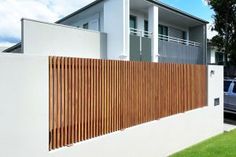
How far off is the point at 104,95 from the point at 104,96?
23 mm

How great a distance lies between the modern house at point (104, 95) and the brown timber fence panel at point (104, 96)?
20mm

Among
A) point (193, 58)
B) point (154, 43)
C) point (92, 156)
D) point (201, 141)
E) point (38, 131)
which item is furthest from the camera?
point (193, 58)

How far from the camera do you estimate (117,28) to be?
13.3m

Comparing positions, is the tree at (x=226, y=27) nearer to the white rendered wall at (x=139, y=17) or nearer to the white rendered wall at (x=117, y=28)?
the white rendered wall at (x=139, y=17)

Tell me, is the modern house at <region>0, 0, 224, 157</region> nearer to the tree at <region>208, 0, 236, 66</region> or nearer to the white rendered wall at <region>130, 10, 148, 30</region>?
the white rendered wall at <region>130, 10, 148, 30</region>

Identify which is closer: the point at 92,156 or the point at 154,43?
the point at 92,156

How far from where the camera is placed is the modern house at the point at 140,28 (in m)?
13.2

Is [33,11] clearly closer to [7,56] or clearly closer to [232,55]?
[232,55]

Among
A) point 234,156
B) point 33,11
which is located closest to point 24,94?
point 234,156

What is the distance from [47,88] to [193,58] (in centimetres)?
1476

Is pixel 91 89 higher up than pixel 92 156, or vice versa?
pixel 91 89

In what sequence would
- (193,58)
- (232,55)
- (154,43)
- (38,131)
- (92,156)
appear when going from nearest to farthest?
(38,131)
(92,156)
(154,43)
(193,58)
(232,55)

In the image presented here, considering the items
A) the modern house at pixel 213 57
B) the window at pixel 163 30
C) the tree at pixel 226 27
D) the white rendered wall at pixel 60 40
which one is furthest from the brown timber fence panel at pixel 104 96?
the modern house at pixel 213 57

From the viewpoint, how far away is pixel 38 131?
4.82m
